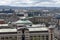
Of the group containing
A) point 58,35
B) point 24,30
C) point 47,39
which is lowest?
point 58,35

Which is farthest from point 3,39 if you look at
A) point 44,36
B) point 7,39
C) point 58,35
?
point 58,35

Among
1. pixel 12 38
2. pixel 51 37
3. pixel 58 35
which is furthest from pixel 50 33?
pixel 58 35

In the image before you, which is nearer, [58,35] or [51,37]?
[51,37]

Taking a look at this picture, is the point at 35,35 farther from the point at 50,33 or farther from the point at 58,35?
the point at 58,35

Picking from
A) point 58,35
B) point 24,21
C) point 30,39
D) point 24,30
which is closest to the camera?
point 24,30

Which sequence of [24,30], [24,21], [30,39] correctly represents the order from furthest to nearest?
[24,21] < [30,39] < [24,30]

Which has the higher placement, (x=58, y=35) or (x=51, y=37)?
(x=51, y=37)

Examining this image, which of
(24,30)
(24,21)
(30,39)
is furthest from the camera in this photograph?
(24,21)

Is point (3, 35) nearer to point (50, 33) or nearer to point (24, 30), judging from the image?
point (24, 30)

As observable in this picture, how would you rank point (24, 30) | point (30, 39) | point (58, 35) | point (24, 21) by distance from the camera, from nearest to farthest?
point (24, 30), point (30, 39), point (24, 21), point (58, 35)
